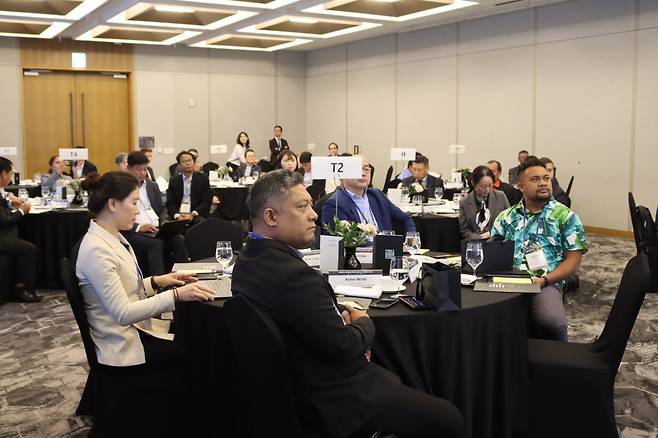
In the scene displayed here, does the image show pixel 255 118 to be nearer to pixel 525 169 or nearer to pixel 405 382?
pixel 525 169

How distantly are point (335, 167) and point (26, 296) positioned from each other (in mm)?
3932

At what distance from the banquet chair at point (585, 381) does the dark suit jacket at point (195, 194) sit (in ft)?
17.2

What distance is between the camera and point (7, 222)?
6375 millimetres

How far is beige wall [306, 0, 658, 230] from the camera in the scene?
1081 cm

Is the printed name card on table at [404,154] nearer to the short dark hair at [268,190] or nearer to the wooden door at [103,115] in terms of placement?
the short dark hair at [268,190]

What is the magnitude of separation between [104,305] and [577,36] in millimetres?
10318

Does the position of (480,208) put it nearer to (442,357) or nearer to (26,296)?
(442,357)

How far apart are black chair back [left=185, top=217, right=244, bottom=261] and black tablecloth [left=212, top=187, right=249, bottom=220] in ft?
18.9

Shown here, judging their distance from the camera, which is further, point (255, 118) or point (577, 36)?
point (255, 118)

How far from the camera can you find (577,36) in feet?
37.8

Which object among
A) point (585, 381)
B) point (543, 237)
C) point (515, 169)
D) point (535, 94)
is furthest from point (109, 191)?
point (535, 94)

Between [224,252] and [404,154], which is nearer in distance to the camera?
[224,252]

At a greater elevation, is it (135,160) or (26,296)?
(135,160)

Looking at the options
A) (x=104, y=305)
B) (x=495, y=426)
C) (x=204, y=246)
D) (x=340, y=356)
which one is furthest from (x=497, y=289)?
(x=204, y=246)
